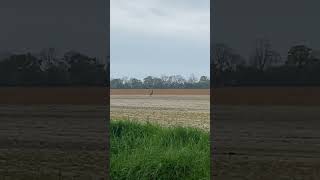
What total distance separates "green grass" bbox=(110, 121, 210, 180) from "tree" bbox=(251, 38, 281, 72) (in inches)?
36.2

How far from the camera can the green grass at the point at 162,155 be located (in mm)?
4109

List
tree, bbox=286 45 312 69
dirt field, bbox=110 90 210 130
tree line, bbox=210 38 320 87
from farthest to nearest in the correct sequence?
dirt field, bbox=110 90 210 130, tree, bbox=286 45 312 69, tree line, bbox=210 38 320 87

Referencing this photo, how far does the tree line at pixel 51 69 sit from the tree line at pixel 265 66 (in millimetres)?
900

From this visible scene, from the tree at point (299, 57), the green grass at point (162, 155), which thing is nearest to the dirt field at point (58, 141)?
the green grass at point (162, 155)

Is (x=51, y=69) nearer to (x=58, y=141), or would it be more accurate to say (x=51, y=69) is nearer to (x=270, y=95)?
(x=58, y=141)

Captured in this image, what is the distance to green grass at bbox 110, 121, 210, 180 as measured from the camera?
411cm

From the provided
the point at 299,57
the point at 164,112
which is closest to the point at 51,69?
the point at 299,57

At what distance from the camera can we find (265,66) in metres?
4.03

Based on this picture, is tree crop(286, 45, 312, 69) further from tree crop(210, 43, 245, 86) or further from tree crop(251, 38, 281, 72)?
tree crop(210, 43, 245, 86)

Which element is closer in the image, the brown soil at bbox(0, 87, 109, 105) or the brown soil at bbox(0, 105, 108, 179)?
the brown soil at bbox(0, 87, 109, 105)

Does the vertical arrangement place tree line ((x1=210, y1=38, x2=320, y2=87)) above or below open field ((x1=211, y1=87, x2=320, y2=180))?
above

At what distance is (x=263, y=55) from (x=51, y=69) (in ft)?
5.73

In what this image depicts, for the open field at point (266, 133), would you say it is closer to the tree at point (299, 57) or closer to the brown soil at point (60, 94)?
the tree at point (299, 57)

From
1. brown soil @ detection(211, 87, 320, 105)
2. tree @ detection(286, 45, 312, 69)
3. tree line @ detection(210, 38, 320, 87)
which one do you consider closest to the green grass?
brown soil @ detection(211, 87, 320, 105)
